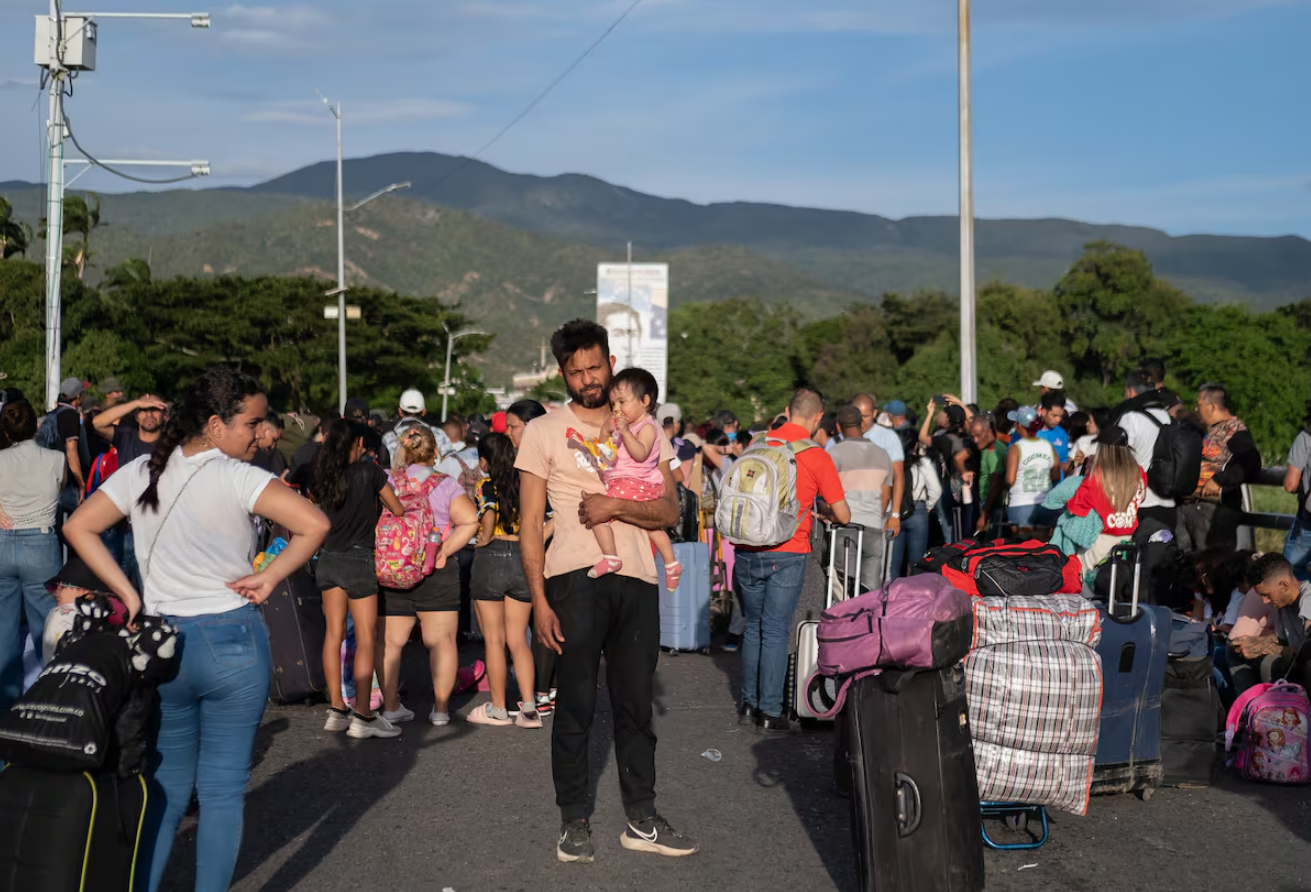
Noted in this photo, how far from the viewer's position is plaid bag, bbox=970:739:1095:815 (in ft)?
19.7

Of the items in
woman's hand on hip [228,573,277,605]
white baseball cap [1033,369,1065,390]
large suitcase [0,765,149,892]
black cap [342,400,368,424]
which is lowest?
large suitcase [0,765,149,892]

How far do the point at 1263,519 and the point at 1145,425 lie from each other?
1172mm

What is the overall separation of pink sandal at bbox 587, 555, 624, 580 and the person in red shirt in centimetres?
280

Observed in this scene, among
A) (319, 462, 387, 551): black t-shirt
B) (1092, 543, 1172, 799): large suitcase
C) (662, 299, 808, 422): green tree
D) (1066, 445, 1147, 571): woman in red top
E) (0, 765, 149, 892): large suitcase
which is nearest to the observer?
(0, 765, 149, 892): large suitcase

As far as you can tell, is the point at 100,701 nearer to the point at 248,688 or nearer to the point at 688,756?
the point at 248,688

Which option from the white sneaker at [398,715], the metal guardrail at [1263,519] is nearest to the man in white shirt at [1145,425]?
the metal guardrail at [1263,519]

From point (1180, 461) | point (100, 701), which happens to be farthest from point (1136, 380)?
point (100, 701)

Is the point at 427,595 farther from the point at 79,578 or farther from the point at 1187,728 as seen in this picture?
the point at 1187,728

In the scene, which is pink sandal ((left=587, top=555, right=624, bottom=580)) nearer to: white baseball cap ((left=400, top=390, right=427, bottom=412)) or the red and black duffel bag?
the red and black duffel bag

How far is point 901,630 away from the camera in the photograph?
5191mm

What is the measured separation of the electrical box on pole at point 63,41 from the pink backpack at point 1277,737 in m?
24.1

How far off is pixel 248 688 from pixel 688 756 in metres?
3.54

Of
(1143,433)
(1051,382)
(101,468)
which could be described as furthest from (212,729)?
(1051,382)

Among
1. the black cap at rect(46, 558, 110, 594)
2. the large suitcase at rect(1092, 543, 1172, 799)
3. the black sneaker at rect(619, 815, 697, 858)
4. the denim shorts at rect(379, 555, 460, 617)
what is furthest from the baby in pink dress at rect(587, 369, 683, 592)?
the denim shorts at rect(379, 555, 460, 617)
